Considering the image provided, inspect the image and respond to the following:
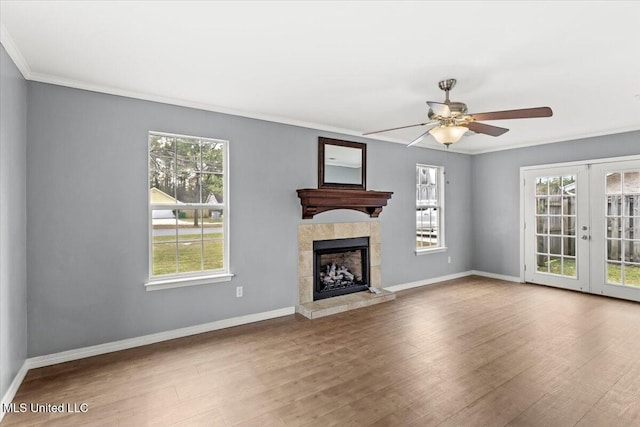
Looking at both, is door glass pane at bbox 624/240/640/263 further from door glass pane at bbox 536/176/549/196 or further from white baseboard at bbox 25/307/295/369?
white baseboard at bbox 25/307/295/369

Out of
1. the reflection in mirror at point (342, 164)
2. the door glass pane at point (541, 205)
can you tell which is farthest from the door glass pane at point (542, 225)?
the reflection in mirror at point (342, 164)

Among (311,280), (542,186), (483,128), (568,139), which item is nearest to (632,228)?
(542,186)

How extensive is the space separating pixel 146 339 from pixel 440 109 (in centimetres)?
348

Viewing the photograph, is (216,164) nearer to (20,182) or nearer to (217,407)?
(20,182)

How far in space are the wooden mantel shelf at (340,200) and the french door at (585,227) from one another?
284 cm

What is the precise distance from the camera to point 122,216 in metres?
3.23

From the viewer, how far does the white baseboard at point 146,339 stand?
290cm

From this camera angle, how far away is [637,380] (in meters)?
2.58

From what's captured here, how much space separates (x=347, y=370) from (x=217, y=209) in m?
2.24

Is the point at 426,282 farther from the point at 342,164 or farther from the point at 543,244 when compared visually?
the point at 342,164

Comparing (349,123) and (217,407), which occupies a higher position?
(349,123)

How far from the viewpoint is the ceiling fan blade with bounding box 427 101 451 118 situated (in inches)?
102

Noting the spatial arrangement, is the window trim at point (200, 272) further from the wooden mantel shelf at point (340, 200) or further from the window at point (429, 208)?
the window at point (429, 208)

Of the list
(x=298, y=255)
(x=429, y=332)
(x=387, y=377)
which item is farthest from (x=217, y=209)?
Result: (x=429, y=332)
